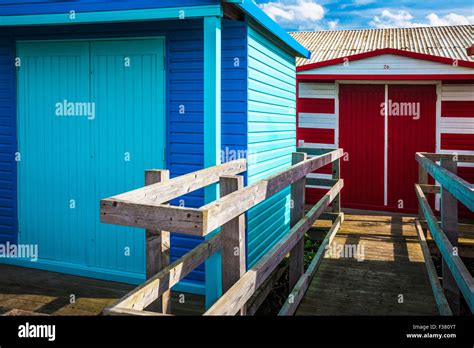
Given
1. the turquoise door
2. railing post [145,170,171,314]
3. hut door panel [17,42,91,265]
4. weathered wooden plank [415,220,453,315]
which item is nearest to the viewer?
railing post [145,170,171,314]

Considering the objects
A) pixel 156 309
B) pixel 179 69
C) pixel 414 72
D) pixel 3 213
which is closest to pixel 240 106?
pixel 179 69

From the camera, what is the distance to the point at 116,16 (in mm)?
4906

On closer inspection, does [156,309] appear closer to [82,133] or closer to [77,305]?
[77,305]

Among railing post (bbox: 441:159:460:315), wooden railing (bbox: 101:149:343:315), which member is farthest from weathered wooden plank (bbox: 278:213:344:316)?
railing post (bbox: 441:159:460:315)

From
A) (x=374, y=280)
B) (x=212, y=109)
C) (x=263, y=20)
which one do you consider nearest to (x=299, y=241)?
(x=374, y=280)

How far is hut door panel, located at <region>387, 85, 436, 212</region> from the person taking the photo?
993cm

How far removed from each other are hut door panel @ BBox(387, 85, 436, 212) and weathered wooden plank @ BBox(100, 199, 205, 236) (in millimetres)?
8250

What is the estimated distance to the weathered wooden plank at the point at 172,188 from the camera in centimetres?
302

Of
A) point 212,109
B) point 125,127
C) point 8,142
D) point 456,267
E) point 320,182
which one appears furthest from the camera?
point 320,182

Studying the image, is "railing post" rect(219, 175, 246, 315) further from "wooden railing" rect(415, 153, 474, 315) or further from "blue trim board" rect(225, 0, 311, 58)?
"blue trim board" rect(225, 0, 311, 58)

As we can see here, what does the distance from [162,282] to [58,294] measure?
2666 millimetres

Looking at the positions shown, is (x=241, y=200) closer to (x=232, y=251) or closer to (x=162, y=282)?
(x=232, y=251)

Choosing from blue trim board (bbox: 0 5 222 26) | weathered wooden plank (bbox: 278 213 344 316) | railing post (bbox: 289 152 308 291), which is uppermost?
blue trim board (bbox: 0 5 222 26)

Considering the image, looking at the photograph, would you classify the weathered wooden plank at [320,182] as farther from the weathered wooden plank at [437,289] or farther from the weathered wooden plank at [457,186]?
the weathered wooden plank at [457,186]
